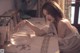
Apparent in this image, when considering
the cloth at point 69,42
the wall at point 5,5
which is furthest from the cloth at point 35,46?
the wall at point 5,5

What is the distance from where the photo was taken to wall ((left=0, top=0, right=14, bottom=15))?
109 inches

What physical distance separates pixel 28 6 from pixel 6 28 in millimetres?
1695

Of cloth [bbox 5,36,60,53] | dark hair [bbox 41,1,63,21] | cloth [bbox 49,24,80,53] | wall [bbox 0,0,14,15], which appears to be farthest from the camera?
wall [bbox 0,0,14,15]

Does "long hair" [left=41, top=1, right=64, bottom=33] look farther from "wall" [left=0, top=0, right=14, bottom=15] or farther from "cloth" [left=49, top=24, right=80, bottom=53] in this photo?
"wall" [left=0, top=0, right=14, bottom=15]

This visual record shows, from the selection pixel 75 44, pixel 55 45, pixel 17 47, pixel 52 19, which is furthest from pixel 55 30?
pixel 17 47

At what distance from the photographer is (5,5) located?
292cm

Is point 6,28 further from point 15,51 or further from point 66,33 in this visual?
point 66,33

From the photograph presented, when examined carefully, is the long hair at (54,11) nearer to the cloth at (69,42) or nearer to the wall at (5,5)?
the cloth at (69,42)

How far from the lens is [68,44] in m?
1.82

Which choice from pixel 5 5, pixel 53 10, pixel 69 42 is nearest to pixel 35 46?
pixel 69 42

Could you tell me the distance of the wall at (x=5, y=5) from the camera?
2.78 m

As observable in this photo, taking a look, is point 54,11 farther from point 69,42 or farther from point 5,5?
point 5,5

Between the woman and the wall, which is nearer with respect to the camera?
the woman

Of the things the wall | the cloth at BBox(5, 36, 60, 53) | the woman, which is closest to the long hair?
the woman
